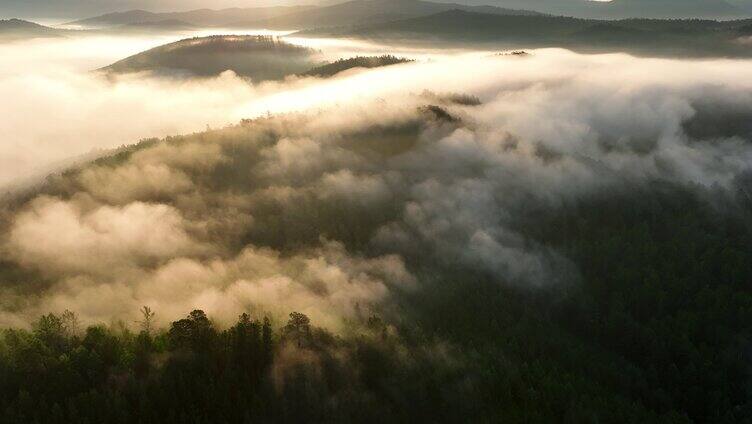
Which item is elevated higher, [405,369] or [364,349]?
[364,349]

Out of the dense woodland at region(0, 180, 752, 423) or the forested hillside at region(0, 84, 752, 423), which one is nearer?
the dense woodland at region(0, 180, 752, 423)

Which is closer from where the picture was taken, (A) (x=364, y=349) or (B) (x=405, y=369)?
(B) (x=405, y=369)

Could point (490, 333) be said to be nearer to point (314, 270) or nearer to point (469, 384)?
point (469, 384)

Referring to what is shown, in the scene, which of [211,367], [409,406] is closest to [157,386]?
[211,367]

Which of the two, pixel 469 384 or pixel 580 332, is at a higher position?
pixel 469 384

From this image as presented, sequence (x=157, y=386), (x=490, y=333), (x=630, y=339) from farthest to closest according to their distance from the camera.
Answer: (x=630, y=339)
(x=490, y=333)
(x=157, y=386)

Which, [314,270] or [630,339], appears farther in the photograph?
[314,270]

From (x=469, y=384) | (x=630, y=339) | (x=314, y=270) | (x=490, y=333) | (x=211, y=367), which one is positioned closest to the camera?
(x=211, y=367)

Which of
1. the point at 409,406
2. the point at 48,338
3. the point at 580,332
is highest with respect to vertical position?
the point at 48,338

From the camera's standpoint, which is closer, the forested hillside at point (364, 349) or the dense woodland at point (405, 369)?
the dense woodland at point (405, 369)

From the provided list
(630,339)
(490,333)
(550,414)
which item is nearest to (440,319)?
(490,333)
